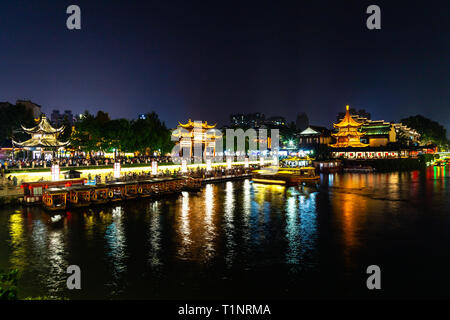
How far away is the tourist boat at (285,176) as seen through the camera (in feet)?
168

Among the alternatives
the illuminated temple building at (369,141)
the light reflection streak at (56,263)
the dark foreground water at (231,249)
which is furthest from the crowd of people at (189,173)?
the illuminated temple building at (369,141)

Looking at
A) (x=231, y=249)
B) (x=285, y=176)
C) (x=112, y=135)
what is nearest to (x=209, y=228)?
(x=231, y=249)

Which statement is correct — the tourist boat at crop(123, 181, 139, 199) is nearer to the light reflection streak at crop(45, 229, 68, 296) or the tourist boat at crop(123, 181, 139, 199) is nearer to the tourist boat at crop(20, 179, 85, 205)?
the tourist boat at crop(20, 179, 85, 205)

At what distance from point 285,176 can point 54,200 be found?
108 ft

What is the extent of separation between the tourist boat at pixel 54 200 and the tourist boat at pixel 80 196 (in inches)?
24.7

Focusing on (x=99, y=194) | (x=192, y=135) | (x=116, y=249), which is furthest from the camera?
(x=192, y=135)

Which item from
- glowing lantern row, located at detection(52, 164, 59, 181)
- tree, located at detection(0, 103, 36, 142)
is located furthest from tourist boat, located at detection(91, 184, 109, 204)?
tree, located at detection(0, 103, 36, 142)

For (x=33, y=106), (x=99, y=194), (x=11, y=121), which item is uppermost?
(x=33, y=106)

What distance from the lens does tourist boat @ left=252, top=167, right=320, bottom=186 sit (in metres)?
51.1

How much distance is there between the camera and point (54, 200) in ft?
98.8

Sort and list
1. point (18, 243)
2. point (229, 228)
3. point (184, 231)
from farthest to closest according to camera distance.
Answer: point (229, 228) → point (184, 231) → point (18, 243)

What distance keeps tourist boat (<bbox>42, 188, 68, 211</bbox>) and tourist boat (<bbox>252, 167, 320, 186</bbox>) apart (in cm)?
3081

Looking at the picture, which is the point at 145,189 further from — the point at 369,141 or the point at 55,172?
the point at 369,141

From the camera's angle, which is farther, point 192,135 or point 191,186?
point 192,135
